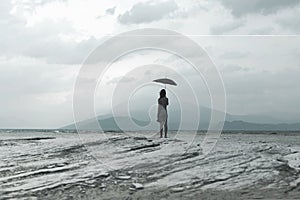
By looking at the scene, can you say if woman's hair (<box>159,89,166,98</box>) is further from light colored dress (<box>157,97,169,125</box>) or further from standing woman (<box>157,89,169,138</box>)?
light colored dress (<box>157,97,169,125</box>)

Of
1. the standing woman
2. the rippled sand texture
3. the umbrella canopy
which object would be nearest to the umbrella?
the umbrella canopy

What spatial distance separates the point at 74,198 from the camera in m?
11.8

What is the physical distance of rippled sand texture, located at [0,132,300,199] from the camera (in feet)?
39.7

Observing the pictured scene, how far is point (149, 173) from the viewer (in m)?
14.1

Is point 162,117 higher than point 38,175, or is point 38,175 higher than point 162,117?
point 162,117

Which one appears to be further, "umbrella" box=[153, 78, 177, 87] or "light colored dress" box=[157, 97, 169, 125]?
"light colored dress" box=[157, 97, 169, 125]

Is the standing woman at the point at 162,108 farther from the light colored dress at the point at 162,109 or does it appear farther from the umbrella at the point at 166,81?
the umbrella at the point at 166,81

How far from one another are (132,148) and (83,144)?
3.24 metres

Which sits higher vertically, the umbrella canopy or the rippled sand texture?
the umbrella canopy

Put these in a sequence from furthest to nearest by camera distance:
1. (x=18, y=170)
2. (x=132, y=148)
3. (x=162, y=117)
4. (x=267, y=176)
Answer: (x=162, y=117), (x=132, y=148), (x=18, y=170), (x=267, y=176)

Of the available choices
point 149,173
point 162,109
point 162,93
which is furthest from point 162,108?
point 149,173

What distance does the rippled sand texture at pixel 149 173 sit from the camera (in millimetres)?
12102

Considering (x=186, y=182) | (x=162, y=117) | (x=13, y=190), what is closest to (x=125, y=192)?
(x=186, y=182)

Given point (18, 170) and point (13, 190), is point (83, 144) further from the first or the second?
point (13, 190)
